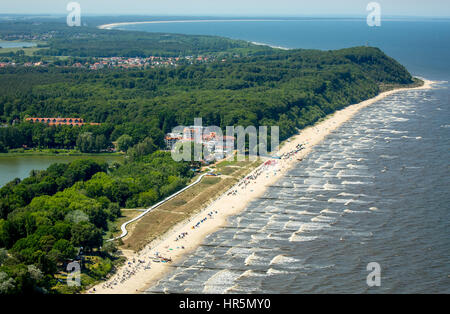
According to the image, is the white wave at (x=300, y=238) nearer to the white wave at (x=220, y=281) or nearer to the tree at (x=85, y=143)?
the white wave at (x=220, y=281)

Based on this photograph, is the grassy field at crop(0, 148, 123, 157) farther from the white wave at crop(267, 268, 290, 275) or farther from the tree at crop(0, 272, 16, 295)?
the tree at crop(0, 272, 16, 295)

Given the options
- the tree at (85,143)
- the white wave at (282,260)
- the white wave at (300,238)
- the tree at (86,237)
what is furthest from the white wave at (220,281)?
the tree at (85,143)

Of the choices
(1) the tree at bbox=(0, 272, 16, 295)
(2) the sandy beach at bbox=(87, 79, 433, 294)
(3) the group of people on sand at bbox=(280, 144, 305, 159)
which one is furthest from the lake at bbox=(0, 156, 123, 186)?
(1) the tree at bbox=(0, 272, 16, 295)

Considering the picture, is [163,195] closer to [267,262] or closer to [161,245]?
[161,245]

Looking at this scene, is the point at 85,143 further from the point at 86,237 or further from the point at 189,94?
the point at 86,237

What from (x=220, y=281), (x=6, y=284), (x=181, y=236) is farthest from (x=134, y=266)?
(x=6, y=284)
